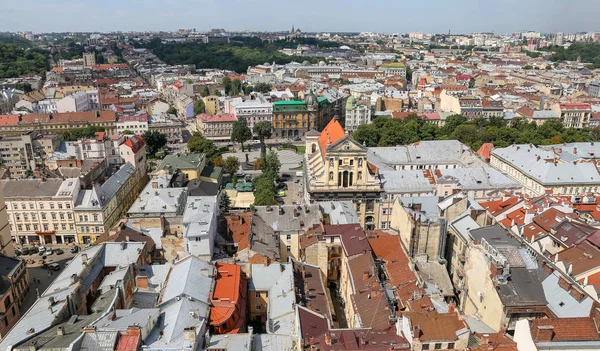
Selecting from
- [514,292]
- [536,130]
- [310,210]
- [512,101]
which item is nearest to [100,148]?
[310,210]

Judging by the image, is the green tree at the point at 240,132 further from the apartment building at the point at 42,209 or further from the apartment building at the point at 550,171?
the apartment building at the point at 550,171

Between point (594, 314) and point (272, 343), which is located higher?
point (594, 314)

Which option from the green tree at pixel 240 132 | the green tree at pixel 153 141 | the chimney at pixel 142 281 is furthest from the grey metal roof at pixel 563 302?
the green tree at pixel 153 141

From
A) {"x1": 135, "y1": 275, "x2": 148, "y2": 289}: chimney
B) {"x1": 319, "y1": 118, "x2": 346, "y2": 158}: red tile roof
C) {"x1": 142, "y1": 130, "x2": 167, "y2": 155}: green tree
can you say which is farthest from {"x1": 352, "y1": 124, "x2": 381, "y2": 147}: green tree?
{"x1": 135, "y1": 275, "x2": 148, "y2": 289}: chimney

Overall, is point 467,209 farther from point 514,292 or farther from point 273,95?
point 273,95

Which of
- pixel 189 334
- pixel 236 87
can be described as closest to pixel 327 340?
pixel 189 334

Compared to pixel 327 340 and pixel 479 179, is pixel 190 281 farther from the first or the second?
pixel 479 179
